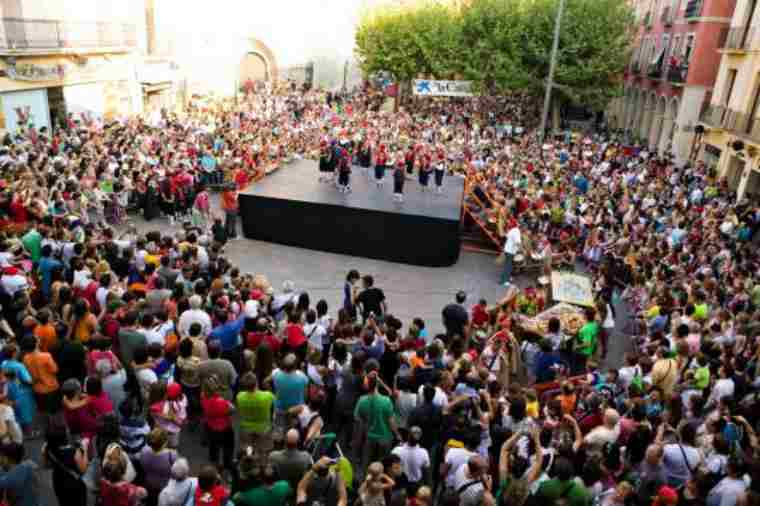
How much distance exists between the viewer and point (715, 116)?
23.9 metres

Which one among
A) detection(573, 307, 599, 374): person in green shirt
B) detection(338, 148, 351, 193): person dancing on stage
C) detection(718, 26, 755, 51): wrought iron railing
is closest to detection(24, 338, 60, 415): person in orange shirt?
detection(573, 307, 599, 374): person in green shirt

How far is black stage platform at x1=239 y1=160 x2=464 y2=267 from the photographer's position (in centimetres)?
1422

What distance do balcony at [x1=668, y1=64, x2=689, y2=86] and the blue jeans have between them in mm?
19606

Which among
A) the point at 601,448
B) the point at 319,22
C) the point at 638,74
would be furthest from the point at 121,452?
the point at 319,22

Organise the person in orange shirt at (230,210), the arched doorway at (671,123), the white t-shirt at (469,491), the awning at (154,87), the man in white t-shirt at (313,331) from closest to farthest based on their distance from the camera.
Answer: the white t-shirt at (469,491), the man in white t-shirt at (313,331), the person in orange shirt at (230,210), the arched doorway at (671,123), the awning at (154,87)

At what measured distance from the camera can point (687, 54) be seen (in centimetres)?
2758

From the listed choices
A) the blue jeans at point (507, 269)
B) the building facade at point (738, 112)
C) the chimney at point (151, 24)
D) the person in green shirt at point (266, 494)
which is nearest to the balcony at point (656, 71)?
the building facade at point (738, 112)

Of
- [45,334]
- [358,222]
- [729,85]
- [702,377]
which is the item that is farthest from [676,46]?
[45,334]

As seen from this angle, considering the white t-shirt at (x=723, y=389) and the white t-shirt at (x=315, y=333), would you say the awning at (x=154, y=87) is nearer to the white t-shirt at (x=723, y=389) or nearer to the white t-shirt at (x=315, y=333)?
the white t-shirt at (x=315, y=333)

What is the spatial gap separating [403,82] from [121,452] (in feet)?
124

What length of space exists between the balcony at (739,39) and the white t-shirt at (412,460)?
23659 millimetres

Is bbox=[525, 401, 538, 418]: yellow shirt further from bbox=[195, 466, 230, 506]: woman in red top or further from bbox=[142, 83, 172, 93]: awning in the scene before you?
bbox=[142, 83, 172, 93]: awning

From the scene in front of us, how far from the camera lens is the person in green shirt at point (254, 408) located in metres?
5.71

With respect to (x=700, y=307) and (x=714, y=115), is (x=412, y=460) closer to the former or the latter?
(x=700, y=307)
